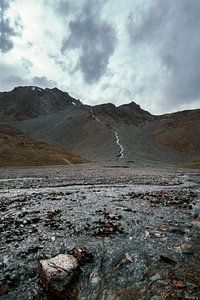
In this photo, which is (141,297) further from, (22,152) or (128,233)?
(22,152)

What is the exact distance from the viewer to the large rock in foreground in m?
9.33

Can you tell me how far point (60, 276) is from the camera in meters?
9.59

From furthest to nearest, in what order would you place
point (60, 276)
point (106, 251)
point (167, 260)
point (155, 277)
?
point (106, 251) → point (167, 260) → point (155, 277) → point (60, 276)

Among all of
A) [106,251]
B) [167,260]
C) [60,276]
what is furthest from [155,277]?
[60,276]

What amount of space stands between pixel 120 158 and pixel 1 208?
130 meters

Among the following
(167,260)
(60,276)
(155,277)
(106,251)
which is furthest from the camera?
(106,251)

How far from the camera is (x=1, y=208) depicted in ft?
70.2

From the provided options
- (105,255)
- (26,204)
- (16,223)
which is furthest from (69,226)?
(26,204)

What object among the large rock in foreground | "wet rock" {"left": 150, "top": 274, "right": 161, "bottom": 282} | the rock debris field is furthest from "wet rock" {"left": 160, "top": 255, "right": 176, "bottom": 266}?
the large rock in foreground

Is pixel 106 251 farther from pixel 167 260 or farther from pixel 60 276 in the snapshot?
pixel 60 276

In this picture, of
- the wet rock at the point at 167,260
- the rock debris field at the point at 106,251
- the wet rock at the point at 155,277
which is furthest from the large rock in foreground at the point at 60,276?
the wet rock at the point at 167,260

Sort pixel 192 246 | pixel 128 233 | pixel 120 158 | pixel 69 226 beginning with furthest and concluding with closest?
pixel 120 158, pixel 69 226, pixel 128 233, pixel 192 246

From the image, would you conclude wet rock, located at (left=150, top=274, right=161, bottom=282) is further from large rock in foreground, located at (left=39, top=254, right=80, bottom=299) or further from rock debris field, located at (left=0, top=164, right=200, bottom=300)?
large rock in foreground, located at (left=39, top=254, right=80, bottom=299)

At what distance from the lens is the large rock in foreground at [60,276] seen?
9328 millimetres
